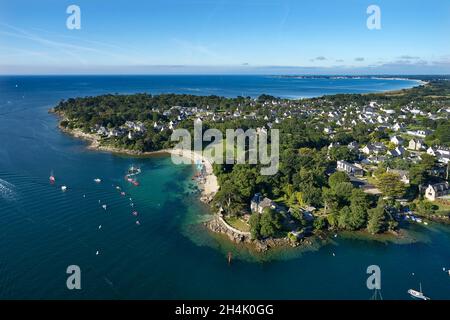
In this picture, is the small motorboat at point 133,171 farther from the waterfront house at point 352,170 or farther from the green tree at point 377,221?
the green tree at point 377,221

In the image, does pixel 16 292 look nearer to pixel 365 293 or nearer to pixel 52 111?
pixel 365 293

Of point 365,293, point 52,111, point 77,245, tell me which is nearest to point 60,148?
point 77,245

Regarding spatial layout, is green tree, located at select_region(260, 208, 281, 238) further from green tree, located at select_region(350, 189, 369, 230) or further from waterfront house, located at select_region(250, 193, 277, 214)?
green tree, located at select_region(350, 189, 369, 230)

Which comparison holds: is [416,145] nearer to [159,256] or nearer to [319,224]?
[319,224]

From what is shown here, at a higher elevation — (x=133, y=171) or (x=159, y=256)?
(x=133, y=171)

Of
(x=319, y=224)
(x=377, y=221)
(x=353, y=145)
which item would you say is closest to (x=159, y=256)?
(x=319, y=224)

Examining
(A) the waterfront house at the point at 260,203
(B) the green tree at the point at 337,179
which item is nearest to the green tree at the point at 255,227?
(A) the waterfront house at the point at 260,203

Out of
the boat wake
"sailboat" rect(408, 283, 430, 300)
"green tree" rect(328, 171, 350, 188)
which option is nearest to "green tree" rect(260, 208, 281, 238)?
"sailboat" rect(408, 283, 430, 300)
